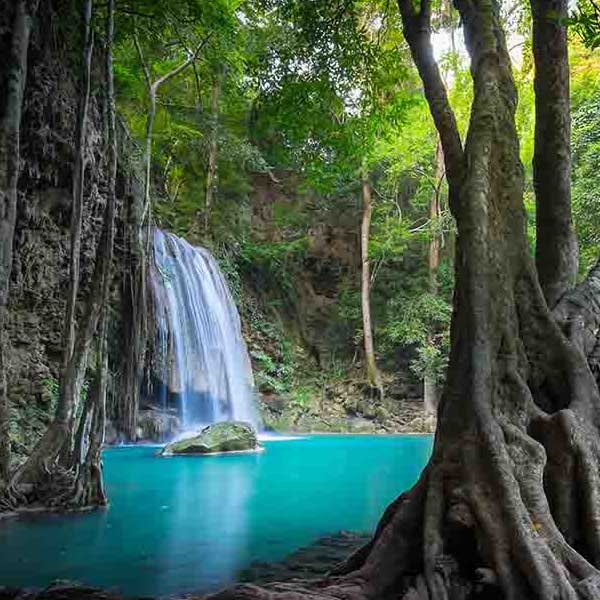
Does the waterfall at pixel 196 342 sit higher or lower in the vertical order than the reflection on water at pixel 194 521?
higher

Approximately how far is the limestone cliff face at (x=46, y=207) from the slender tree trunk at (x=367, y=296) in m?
12.1

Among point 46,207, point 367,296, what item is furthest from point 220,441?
point 367,296

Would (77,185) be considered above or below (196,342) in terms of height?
above

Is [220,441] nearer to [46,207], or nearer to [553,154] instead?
[46,207]

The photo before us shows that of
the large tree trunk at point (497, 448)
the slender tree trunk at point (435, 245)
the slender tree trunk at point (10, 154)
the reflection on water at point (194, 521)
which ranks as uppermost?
the slender tree trunk at point (435, 245)

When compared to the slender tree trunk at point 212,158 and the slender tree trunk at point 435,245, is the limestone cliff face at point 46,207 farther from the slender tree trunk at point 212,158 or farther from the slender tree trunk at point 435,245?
the slender tree trunk at point 435,245

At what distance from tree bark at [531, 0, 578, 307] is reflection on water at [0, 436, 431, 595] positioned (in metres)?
3.14

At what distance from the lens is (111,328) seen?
14.0 meters

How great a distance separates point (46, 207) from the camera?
10000 millimetres

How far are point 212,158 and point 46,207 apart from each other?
37.2 ft

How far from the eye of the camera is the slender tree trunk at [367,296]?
72.4 feet

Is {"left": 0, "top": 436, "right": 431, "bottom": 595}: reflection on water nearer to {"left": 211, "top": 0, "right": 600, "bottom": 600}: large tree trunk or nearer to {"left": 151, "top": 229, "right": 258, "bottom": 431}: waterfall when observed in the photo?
{"left": 211, "top": 0, "right": 600, "bottom": 600}: large tree trunk

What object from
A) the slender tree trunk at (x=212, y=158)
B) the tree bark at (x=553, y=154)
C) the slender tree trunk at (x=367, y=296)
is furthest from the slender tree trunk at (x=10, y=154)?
the slender tree trunk at (x=367, y=296)

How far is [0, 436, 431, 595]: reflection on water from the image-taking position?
451 centimetres
